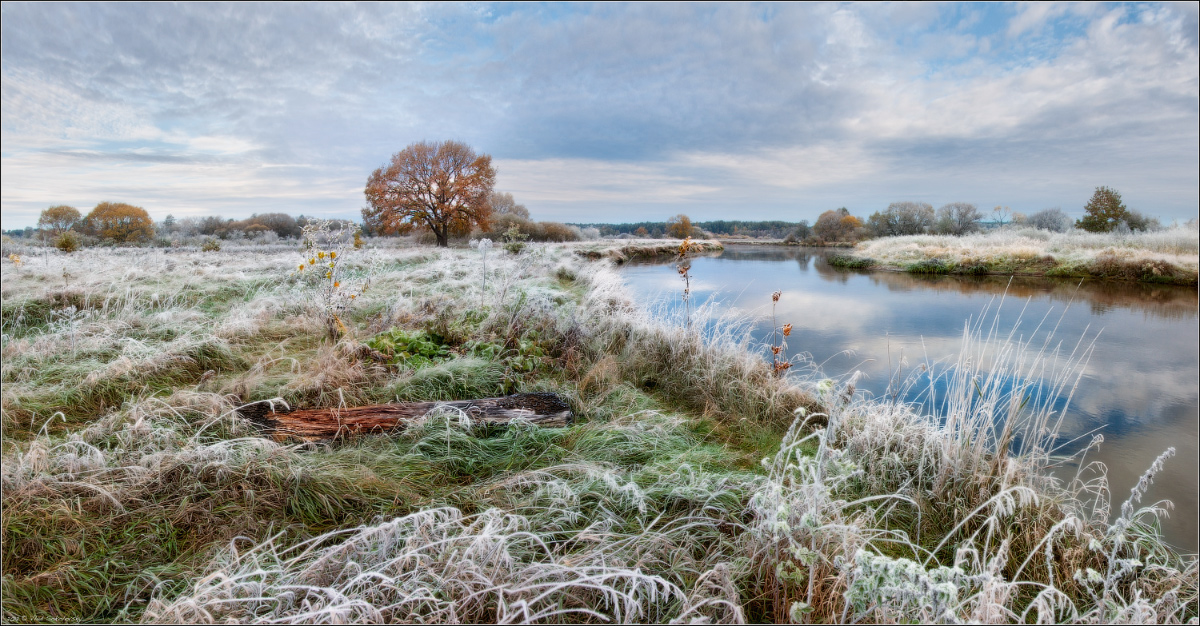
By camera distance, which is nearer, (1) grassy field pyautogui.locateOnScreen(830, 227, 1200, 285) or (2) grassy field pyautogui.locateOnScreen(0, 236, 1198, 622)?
(2) grassy field pyautogui.locateOnScreen(0, 236, 1198, 622)

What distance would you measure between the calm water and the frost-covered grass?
644mm

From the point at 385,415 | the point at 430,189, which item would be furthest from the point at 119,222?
the point at 385,415

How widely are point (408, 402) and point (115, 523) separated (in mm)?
1624

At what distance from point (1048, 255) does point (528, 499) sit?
13912mm

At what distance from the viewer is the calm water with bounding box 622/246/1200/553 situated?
3.58 m

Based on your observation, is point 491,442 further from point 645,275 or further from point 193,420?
point 645,275

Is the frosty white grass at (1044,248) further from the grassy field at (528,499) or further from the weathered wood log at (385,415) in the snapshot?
the weathered wood log at (385,415)

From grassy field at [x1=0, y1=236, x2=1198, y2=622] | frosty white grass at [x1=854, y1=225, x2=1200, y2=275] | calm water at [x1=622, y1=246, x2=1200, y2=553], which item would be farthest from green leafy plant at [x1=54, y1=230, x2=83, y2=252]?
frosty white grass at [x1=854, y1=225, x2=1200, y2=275]

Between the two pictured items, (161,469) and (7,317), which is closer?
(161,469)

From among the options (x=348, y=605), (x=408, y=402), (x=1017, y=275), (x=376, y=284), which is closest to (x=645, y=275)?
(x=376, y=284)

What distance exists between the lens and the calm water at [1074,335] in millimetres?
3576

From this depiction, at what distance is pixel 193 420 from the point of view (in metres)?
3.07

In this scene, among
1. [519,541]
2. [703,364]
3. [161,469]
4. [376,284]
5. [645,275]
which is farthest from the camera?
[645,275]

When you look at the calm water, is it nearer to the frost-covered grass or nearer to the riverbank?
the frost-covered grass
